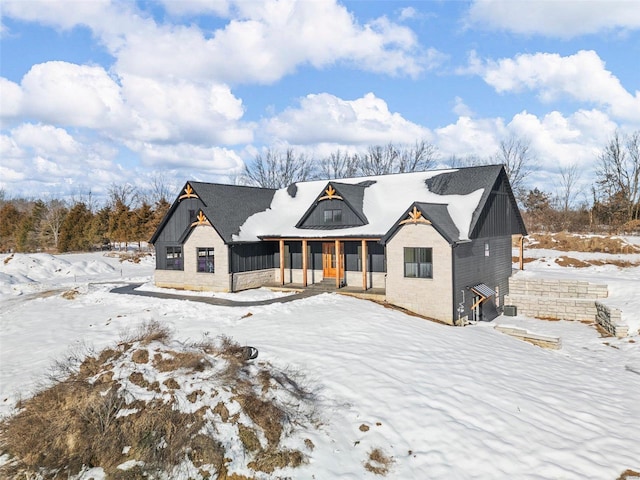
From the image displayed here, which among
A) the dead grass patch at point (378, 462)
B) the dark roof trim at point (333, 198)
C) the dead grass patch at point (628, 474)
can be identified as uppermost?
the dark roof trim at point (333, 198)

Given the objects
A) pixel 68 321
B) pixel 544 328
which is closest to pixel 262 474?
pixel 68 321

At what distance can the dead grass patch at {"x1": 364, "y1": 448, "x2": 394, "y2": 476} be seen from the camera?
7.91 meters

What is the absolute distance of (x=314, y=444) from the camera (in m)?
8.53

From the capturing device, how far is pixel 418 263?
19922 millimetres

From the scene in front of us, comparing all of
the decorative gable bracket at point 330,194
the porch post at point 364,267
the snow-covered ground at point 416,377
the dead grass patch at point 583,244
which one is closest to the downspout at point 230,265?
the snow-covered ground at point 416,377

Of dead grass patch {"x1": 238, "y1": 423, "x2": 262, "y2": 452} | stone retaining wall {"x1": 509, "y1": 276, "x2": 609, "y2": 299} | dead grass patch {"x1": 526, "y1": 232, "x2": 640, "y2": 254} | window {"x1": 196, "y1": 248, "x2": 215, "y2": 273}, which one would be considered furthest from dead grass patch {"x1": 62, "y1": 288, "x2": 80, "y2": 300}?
dead grass patch {"x1": 526, "y1": 232, "x2": 640, "y2": 254}

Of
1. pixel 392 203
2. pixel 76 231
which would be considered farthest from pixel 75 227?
pixel 392 203

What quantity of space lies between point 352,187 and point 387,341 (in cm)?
1246

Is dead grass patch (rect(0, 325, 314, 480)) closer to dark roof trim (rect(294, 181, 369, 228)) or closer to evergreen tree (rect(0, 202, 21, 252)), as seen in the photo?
dark roof trim (rect(294, 181, 369, 228))

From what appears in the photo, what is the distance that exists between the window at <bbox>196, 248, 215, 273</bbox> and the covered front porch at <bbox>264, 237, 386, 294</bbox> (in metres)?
3.69

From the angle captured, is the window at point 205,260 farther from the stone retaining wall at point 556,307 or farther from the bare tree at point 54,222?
the bare tree at point 54,222

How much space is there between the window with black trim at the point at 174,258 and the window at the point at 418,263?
14360mm

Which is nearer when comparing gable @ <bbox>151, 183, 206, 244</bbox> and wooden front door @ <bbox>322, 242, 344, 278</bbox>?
wooden front door @ <bbox>322, 242, 344, 278</bbox>

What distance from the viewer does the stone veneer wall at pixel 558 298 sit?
74.4ft
